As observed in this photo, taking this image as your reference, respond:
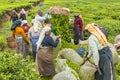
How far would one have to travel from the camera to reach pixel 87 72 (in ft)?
34.0

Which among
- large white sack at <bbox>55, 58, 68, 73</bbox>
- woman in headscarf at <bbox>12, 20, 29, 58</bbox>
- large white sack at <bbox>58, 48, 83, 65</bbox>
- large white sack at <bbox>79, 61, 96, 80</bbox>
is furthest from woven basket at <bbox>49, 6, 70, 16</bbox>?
large white sack at <bbox>79, 61, 96, 80</bbox>

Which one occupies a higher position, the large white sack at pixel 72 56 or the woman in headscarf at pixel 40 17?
the woman in headscarf at pixel 40 17

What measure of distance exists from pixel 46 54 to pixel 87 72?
55.3 inches

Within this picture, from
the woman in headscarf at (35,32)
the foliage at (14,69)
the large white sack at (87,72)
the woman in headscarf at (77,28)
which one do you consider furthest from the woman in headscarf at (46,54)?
the woman in headscarf at (77,28)

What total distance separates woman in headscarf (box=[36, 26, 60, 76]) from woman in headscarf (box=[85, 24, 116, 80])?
56.6 inches

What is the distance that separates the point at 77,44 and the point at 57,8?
3.36 m

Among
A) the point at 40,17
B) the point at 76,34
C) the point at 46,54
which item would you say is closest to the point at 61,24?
the point at 40,17

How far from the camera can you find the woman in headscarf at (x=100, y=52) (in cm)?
903

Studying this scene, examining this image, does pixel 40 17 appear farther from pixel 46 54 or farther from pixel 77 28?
pixel 77 28

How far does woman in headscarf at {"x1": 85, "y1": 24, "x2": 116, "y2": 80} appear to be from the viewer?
9.03 m

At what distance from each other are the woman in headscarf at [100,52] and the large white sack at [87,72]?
417 millimetres

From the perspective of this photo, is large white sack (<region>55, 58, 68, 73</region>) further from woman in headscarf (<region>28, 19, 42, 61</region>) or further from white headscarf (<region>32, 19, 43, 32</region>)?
white headscarf (<region>32, 19, 43, 32</region>)

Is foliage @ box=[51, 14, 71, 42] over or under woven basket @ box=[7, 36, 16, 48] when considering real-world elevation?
over

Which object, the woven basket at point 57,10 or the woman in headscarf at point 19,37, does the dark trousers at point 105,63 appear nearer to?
the woman in headscarf at point 19,37
